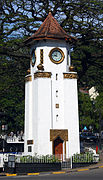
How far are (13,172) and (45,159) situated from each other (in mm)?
2895

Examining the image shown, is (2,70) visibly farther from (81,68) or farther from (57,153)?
(57,153)

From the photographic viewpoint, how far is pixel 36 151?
2895 cm

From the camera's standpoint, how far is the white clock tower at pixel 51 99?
1157 inches

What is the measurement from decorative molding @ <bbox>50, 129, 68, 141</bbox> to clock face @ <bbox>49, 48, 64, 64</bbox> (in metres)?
6.35

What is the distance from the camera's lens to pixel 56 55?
103ft

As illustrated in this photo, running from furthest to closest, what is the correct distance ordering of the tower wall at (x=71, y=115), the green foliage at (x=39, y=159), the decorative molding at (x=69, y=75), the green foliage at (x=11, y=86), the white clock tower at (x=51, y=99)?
the green foliage at (x=11, y=86), the decorative molding at (x=69, y=75), the tower wall at (x=71, y=115), the white clock tower at (x=51, y=99), the green foliage at (x=39, y=159)

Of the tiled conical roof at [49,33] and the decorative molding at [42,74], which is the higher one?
the tiled conical roof at [49,33]

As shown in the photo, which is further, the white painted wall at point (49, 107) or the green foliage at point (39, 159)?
the white painted wall at point (49, 107)

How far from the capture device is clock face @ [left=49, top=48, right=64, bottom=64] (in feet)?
→ 102

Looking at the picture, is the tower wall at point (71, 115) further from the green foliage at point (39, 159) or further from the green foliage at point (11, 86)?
the green foliage at point (11, 86)

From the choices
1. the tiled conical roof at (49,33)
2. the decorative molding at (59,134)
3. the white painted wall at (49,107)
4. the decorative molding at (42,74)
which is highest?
the tiled conical roof at (49,33)

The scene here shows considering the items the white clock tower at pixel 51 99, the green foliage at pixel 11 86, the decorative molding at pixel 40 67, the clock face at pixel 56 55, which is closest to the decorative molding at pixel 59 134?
the white clock tower at pixel 51 99

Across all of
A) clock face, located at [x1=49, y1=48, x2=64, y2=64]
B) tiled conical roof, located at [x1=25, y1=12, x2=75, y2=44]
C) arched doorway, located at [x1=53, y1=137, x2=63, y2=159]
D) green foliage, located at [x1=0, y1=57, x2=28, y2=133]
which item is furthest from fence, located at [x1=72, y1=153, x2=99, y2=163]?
green foliage, located at [x1=0, y1=57, x2=28, y2=133]

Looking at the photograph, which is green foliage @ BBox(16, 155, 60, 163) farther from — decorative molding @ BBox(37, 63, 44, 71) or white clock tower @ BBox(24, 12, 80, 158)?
decorative molding @ BBox(37, 63, 44, 71)
